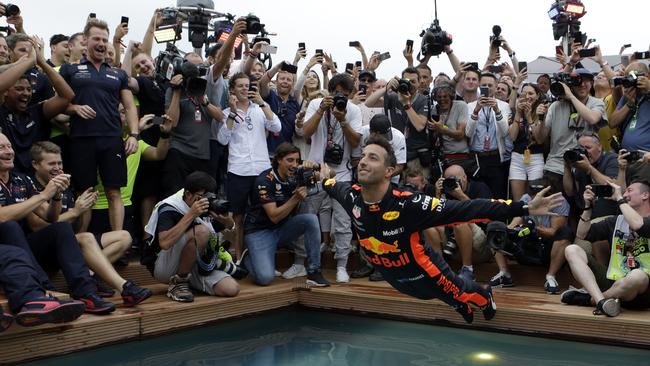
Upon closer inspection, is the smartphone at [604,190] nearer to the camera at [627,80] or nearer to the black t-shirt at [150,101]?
the camera at [627,80]

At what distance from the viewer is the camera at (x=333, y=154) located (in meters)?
6.77

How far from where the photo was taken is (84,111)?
5586 millimetres

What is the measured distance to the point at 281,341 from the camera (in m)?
5.38

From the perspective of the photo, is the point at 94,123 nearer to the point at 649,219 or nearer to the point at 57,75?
the point at 57,75

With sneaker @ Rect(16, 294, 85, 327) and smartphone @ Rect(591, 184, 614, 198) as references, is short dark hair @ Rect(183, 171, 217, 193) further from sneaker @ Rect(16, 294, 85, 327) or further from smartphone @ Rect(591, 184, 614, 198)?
smartphone @ Rect(591, 184, 614, 198)

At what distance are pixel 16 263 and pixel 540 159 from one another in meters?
4.78

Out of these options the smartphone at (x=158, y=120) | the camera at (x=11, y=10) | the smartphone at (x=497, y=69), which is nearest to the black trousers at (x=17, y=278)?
the smartphone at (x=158, y=120)

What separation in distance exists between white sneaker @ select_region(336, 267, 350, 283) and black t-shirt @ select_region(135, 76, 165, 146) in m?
2.18

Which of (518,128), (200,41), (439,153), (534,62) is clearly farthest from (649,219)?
(534,62)

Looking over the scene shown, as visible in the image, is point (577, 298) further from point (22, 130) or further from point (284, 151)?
point (22, 130)

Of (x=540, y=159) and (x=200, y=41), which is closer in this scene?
(x=540, y=159)

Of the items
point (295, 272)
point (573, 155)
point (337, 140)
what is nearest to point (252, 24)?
point (337, 140)

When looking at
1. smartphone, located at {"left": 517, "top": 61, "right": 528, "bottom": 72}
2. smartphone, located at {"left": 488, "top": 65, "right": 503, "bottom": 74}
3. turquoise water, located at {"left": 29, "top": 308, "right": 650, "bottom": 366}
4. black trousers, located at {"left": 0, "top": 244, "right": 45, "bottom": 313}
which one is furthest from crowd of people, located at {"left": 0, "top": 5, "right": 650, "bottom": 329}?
smartphone, located at {"left": 488, "top": 65, "right": 503, "bottom": 74}

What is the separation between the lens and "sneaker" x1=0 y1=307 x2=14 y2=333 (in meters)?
4.14
